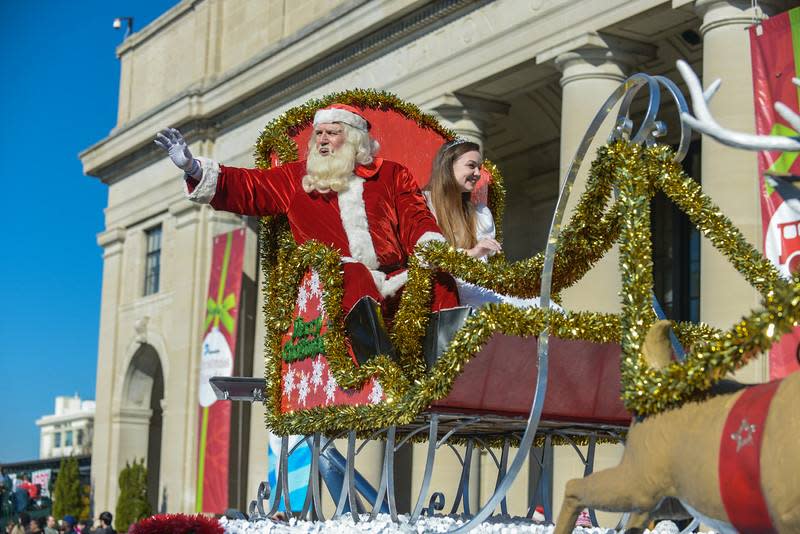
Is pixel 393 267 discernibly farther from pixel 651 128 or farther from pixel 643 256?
pixel 643 256

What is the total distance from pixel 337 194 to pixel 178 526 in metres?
2.28

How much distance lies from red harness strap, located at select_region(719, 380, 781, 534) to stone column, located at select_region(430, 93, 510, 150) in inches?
728

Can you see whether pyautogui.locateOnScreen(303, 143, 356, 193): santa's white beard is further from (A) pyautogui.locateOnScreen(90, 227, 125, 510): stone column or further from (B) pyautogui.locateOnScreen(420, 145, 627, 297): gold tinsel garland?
(A) pyautogui.locateOnScreen(90, 227, 125, 510): stone column

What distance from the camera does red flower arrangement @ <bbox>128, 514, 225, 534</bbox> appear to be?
596cm

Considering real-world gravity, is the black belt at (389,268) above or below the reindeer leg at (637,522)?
above

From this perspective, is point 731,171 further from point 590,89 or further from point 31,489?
point 31,489

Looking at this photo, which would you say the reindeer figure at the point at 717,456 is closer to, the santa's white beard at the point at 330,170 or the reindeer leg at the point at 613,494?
the reindeer leg at the point at 613,494

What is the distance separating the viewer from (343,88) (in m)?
25.3

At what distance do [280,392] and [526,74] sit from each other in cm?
1526

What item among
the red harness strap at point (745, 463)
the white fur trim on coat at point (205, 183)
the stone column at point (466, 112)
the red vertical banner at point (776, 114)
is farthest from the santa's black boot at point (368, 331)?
the stone column at point (466, 112)

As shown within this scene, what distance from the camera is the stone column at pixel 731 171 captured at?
16219 millimetres

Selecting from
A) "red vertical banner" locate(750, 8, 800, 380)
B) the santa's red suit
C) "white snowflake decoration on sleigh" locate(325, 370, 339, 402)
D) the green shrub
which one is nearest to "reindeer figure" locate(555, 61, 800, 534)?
"white snowflake decoration on sleigh" locate(325, 370, 339, 402)

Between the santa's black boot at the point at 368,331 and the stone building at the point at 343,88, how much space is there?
10.4 m

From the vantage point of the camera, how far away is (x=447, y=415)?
5.92 meters
